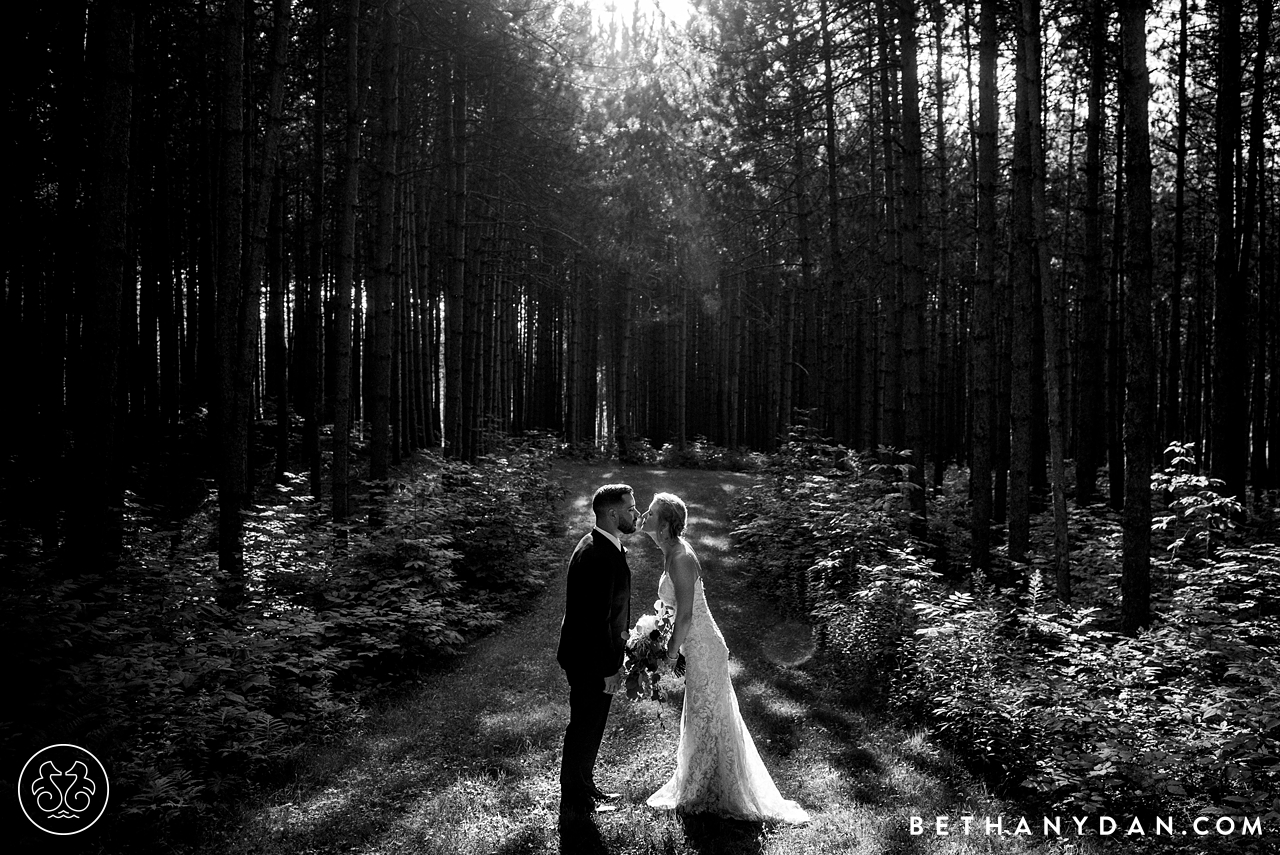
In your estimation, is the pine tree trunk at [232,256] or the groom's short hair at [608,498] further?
the pine tree trunk at [232,256]

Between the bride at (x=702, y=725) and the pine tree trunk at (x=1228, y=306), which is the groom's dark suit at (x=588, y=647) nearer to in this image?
the bride at (x=702, y=725)

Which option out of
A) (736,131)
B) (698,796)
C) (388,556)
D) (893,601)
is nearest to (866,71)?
(736,131)

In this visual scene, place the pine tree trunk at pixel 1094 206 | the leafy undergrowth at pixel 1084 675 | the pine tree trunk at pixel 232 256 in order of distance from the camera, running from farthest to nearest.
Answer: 1. the pine tree trunk at pixel 1094 206
2. the pine tree trunk at pixel 232 256
3. the leafy undergrowth at pixel 1084 675

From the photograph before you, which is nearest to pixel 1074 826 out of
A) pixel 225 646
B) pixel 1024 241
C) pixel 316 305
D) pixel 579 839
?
pixel 579 839

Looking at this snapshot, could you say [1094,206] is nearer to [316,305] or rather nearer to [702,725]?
[702,725]

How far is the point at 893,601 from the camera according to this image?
8570 mm

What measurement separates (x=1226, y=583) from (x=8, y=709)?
10.2 meters

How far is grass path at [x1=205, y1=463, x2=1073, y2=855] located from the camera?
15.9 ft

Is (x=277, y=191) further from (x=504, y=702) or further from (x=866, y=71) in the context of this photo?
(x=504, y=702)

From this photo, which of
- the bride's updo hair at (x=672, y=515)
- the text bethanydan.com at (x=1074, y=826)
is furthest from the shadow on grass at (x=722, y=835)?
the bride's updo hair at (x=672, y=515)

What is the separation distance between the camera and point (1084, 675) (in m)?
6.32

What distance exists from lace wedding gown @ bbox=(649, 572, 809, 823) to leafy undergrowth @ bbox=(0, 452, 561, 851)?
302cm

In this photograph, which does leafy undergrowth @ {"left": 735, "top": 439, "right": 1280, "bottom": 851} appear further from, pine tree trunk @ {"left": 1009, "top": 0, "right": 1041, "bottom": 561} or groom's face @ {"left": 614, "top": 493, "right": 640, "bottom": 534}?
groom's face @ {"left": 614, "top": 493, "right": 640, "bottom": 534}

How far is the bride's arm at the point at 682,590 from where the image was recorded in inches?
203
